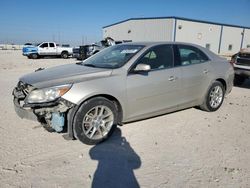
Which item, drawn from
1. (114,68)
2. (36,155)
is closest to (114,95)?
(114,68)

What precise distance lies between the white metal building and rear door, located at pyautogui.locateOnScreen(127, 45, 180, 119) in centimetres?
2903

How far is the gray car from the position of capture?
3486mm

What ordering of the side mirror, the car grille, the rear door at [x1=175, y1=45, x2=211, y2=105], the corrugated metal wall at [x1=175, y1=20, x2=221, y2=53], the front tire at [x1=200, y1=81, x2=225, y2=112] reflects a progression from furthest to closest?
the corrugated metal wall at [x1=175, y1=20, x2=221, y2=53]
the front tire at [x1=200, y1=81, x2=225, y2=112]
the rear door at [x1=175, y1=45, x2=211, y2=105]
the side mirror
the car grille

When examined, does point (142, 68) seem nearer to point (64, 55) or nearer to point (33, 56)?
point (33, 56)

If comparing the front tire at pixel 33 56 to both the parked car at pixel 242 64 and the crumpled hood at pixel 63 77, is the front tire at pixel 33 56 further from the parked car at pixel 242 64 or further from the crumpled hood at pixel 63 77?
the crumpled hood at pixel 63 77

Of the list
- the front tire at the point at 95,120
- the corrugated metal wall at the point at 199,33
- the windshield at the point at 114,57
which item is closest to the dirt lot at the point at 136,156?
the front tire at the point at 95,120

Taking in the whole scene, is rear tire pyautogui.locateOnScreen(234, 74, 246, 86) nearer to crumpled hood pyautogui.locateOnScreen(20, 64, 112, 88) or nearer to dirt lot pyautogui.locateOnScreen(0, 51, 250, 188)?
dirt lot pyautogui.locateOnScreen(0, 51, 250, 188)

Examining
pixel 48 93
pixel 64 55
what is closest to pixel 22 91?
pixel 48 93

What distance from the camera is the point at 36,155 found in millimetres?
3387

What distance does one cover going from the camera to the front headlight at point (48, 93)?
3434mm

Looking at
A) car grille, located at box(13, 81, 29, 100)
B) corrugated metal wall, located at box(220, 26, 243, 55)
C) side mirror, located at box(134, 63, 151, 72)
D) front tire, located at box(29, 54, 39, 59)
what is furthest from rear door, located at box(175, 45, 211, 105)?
corrugated metal wall, located at box(220, 26, 243, 55)

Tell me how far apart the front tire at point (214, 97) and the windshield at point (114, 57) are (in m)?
2.07

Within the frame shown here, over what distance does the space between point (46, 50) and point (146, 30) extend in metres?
16.2

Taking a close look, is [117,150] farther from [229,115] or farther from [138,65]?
[229,115]
